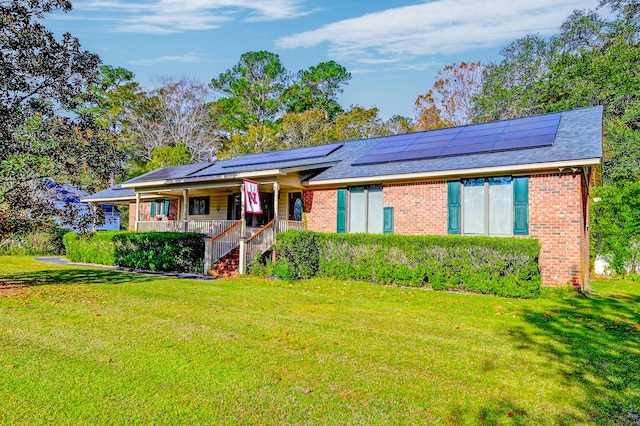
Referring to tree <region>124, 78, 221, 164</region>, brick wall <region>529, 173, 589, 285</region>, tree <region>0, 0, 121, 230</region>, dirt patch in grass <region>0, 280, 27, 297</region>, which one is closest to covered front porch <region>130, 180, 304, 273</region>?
tree <region>0, 0, 121, 230</region>

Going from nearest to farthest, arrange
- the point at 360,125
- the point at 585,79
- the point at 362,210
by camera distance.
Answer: the point at 362,210, the point at 585,79, the point at 360,125

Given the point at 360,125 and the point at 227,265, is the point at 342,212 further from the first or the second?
the point at 360,125

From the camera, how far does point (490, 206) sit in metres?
11.7

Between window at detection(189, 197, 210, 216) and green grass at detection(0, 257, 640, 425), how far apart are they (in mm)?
11883

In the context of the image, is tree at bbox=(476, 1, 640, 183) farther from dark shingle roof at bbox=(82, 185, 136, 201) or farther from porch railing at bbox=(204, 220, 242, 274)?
dark shingle roof at bbox=(82, 185, 136, 201)

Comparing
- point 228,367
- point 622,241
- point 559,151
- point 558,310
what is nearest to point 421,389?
point 228,367

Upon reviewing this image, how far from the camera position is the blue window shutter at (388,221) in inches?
530

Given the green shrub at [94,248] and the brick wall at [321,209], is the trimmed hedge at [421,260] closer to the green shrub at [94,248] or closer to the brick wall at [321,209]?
the brick wall at [321,209]

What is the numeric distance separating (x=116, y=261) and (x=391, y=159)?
461 inches

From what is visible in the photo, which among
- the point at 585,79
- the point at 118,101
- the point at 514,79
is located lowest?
the point at 585,79

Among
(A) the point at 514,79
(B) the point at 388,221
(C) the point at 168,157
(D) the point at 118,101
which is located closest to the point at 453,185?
(B) the point at 388,221

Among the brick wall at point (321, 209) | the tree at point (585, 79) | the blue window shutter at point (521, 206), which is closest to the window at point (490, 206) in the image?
the blue window shutter at point (521, 206)

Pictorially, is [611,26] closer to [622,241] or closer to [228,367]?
[622,241]

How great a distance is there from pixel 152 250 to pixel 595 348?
13763 mm
